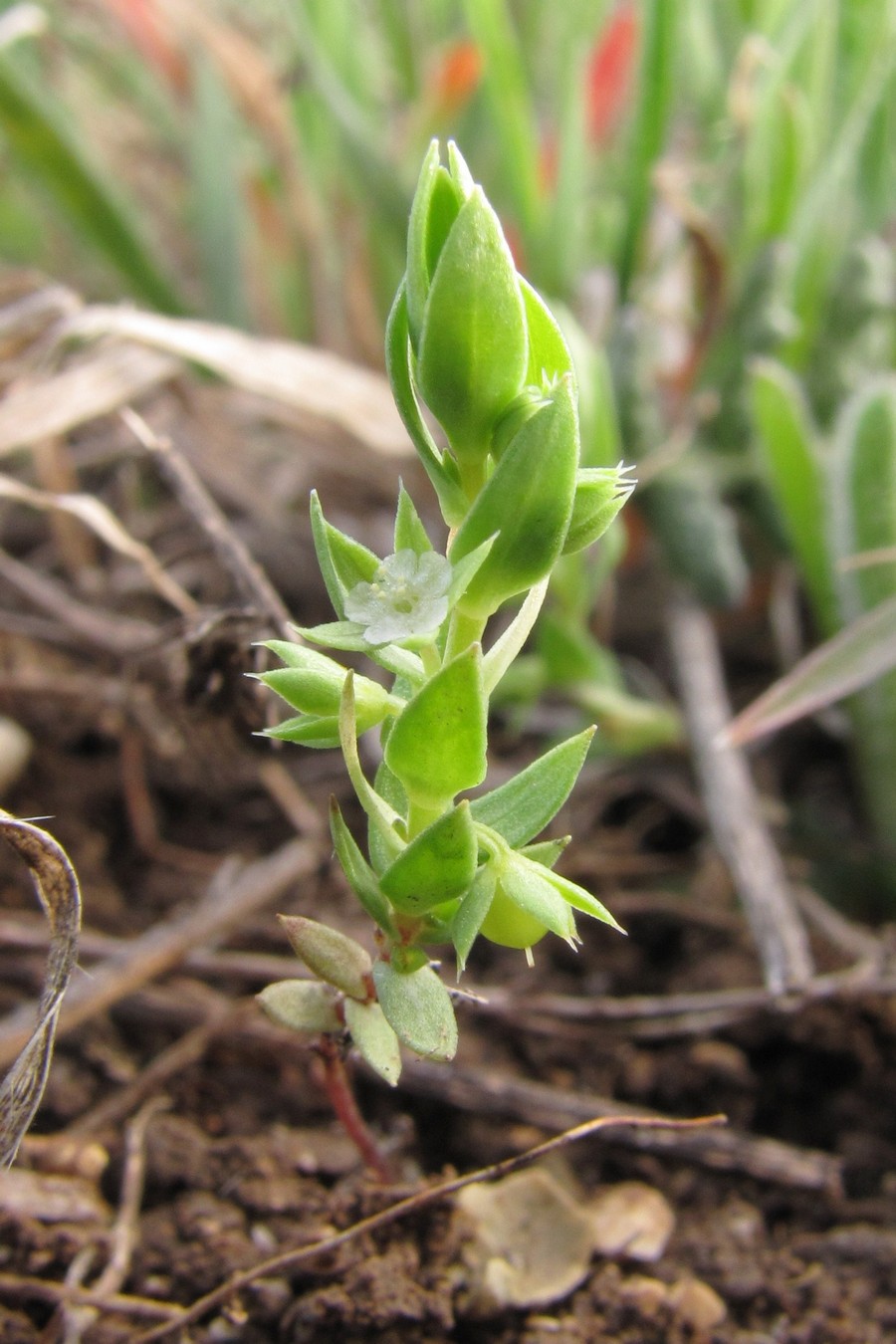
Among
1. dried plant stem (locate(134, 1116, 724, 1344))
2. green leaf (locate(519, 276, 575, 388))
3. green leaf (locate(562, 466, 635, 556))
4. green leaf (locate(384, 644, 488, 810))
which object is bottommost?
dried plant stem (locate(134, 1116, 724, 1344))

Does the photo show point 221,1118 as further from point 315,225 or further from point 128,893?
point 315,225

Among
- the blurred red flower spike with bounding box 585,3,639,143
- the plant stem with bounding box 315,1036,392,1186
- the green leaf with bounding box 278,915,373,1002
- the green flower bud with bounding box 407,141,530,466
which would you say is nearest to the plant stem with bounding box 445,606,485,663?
the green flower bud with bounding box 407,141,530,466

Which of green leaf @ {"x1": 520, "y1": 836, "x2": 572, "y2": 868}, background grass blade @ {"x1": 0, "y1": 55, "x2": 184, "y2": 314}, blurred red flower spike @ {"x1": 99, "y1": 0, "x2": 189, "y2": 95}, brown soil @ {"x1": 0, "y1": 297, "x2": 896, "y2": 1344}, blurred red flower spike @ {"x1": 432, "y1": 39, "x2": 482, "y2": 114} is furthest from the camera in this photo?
blurred red flower spike @ {"x1": 99, "y1": 0, "x2": 189, "y2": 95}

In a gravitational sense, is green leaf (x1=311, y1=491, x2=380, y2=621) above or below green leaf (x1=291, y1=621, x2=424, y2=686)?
above

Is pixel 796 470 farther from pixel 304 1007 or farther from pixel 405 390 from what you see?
pixel 304 1007

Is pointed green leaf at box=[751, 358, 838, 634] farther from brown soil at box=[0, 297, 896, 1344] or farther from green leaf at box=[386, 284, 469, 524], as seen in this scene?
green leaf at box=[386, 284, 469, 524]

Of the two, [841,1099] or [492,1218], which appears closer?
[492,1218]

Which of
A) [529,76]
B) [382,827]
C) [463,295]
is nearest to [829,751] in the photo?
[382,827]
